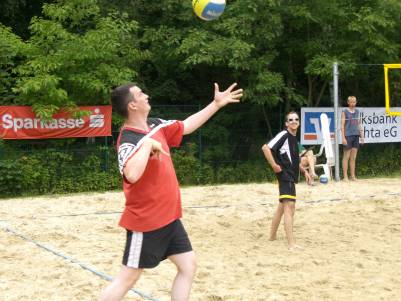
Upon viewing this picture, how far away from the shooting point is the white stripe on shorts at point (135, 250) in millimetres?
3617

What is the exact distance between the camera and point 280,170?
6.64 metres

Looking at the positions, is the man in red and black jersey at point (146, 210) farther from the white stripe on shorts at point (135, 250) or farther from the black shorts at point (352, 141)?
the black shorts at point (352, 141)

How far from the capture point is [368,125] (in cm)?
1390

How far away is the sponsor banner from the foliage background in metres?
0.57

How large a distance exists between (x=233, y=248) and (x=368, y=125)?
26.8ft

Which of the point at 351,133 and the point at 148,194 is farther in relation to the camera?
the point at 351,133

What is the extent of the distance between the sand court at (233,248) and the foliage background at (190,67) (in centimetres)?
147

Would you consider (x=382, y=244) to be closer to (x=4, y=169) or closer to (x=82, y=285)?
(x=82, y=285)

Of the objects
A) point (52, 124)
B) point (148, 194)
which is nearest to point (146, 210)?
point (148, 194)

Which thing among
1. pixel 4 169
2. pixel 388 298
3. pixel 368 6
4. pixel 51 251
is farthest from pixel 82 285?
pixel 368 6

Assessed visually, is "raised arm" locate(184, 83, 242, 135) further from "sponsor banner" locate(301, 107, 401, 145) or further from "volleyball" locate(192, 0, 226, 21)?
"sponsor banner" locate(301, 107, 401, 145)

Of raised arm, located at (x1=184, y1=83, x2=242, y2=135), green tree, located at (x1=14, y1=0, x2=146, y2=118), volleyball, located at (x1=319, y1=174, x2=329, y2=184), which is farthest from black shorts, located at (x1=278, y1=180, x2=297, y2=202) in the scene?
green tree, located at (x1=14, y1=0, x2=146, y2=118)

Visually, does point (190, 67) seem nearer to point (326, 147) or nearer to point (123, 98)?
point (326, 147)

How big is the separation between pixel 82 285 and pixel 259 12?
30.0 feet
